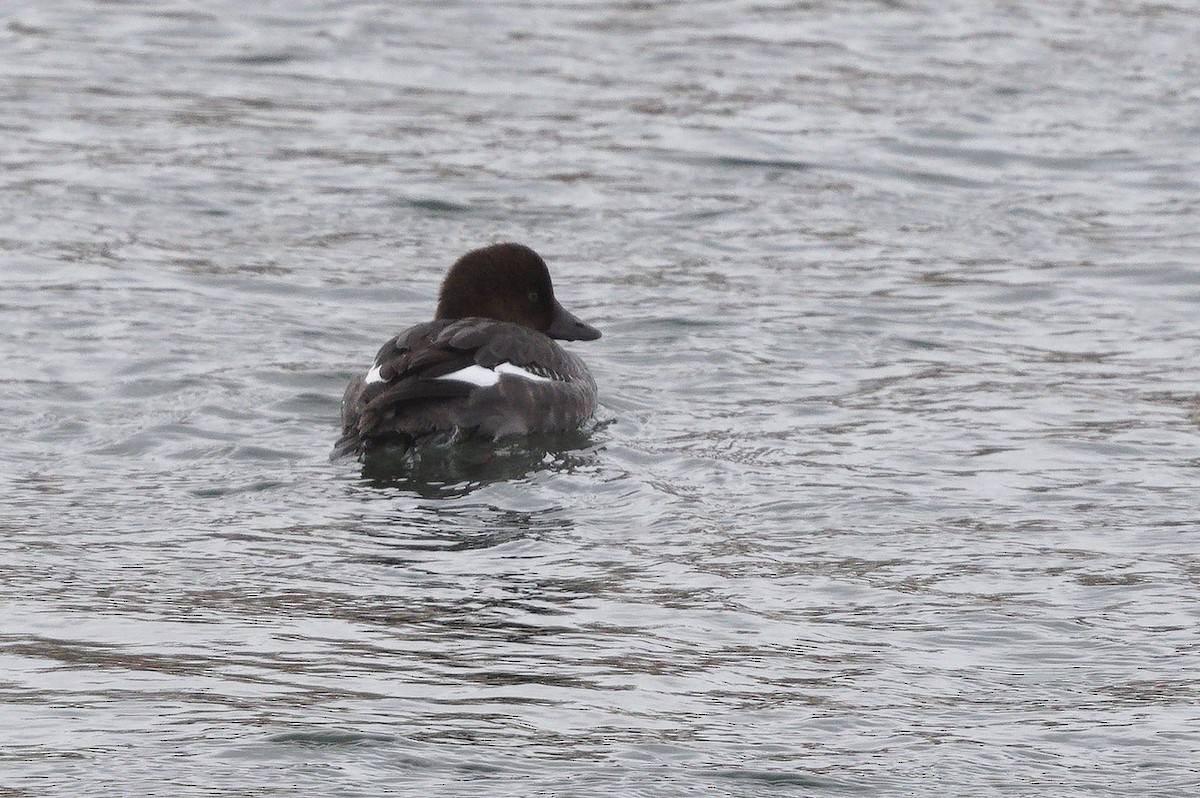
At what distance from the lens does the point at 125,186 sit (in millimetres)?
15117

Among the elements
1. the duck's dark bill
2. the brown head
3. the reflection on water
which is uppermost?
the brown head

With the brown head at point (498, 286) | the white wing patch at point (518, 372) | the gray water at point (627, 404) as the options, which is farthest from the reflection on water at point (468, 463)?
the brown head at point (498, 286)

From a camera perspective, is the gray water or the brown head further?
the brown head

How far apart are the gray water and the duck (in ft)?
0.74

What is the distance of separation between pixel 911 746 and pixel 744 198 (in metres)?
9.49

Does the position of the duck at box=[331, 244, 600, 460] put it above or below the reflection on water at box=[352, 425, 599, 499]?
above

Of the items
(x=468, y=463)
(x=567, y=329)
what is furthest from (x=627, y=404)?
(x=468, y=463)

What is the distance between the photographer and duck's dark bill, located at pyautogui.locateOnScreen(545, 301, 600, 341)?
11.2 meters

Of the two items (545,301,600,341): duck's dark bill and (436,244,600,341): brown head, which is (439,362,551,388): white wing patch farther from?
(545,301,600,341): duck's dark bill

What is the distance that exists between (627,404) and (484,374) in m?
1.31

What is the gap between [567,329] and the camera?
11.3 metres

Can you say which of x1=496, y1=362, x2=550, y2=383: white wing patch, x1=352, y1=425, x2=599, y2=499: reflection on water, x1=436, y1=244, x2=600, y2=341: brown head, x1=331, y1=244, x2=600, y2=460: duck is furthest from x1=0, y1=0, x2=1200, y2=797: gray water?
x1=436, y1=244, x2=600, y2=341: brown head

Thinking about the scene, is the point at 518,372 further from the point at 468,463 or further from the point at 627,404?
the point at 627,404

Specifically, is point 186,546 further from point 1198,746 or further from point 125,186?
point 125,186
